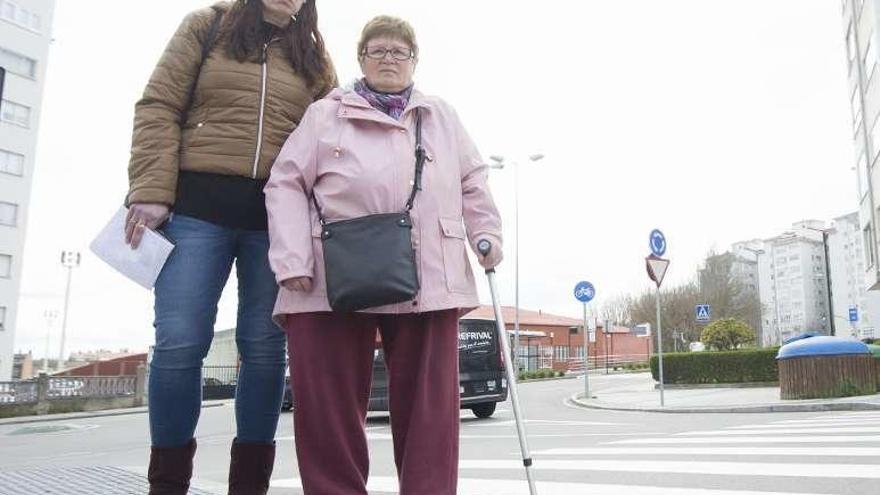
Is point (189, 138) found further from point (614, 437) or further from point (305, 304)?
point (614, 437)

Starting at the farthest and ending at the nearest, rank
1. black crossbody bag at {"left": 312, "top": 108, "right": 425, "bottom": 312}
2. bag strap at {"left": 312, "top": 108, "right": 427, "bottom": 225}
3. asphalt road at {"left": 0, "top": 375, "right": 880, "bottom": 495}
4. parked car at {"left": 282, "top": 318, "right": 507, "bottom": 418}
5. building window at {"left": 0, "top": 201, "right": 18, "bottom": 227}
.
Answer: building window at {"left": 0, "top": 201, "right": 18, "bottom": 227}
parked car at {"left": 282, "top": 318, "right": 507, "bottom": 418}
asphalt road at {"left": 0, "top": 375, "right": 880, "bottom": 495}
bag strap at {"left": 312, "top": 108, "right": 427, "bottom": 225}
black crossbody bag at {"left": 312, "top": 108, "right": 425, "bottom": 312}

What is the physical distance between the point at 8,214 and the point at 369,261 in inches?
1771

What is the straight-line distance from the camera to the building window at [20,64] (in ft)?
135

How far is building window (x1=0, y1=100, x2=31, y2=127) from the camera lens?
134 feet

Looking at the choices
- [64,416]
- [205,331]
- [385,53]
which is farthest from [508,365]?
[64,416]

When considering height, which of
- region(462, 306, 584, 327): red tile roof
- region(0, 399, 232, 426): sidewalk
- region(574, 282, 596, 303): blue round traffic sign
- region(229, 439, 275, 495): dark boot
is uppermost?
region(462, 306, 584, 327): red tile roof

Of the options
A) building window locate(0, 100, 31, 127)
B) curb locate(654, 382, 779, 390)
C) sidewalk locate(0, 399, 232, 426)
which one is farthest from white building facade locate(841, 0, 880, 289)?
building window locate(0, 100, 31, 127)

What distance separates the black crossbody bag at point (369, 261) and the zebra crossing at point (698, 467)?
221cm

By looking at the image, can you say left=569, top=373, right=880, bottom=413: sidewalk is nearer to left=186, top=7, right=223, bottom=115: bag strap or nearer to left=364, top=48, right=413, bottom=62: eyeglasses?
left=364, top=48, right=413, bottom=62: eyeglasses

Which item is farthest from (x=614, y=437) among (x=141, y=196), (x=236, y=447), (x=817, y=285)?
(x=817, y=285)

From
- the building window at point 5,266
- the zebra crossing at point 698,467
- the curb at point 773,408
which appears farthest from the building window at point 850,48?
the building window at point 5,266

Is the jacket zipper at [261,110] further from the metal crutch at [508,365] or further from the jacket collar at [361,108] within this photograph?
the metal crutch at [508,365]

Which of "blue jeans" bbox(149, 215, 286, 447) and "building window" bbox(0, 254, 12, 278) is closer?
"blue jeans" bbox(149, 215, 286, 447)

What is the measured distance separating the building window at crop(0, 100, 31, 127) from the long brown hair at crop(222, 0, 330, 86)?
146ft
